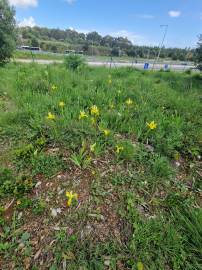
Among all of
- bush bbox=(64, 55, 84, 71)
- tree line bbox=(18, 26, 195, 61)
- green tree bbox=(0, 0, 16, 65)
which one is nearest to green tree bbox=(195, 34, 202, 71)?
bush bbox=(64, 55, 84, 71)

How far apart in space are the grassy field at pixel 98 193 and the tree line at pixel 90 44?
1451 inches

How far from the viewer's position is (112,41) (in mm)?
58719

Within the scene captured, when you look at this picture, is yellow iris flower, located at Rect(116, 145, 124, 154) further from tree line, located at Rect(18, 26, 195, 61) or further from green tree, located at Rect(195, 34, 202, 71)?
tree line, located at Rect(18, 26, 195, 61)

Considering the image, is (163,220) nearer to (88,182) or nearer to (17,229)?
(88,182)

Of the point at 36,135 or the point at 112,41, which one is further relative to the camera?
the point at 112,41

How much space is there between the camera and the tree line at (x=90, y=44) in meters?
39.1

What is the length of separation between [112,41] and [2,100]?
61.8 metres

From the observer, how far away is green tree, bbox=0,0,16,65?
9102 mm

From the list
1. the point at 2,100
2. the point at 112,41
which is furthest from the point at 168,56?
the point at 2,100

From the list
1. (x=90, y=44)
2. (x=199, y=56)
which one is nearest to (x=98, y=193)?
(x=199, y=56)

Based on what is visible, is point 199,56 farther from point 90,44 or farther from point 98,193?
point 90,44

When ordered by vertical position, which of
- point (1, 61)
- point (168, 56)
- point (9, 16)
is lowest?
point (168, 56)

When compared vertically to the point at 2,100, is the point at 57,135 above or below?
above

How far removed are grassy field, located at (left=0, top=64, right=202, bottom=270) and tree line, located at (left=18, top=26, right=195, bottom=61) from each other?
36.9m
